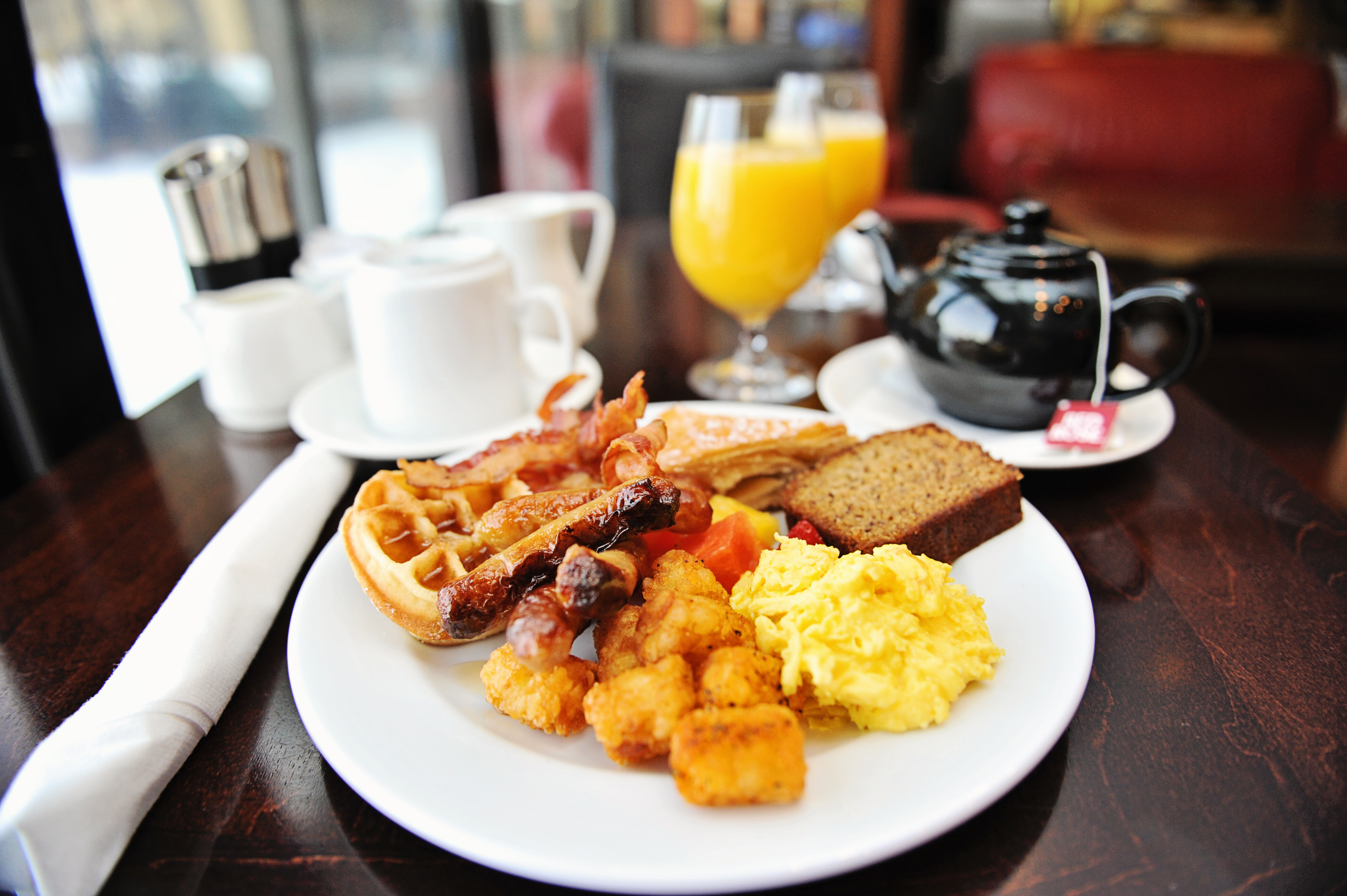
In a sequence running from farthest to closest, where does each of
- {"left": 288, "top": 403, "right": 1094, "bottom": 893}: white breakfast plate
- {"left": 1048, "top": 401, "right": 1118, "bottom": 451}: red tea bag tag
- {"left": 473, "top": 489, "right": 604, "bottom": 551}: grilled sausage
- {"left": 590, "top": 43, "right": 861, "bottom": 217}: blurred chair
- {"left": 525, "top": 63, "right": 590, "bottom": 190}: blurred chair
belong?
{"left": 525, "top": 63, "right": 590, "bottom": 190}: blurred chair → {"left": 590, "top": 43, "right": 861, "bottom": 217}: blurred chair → {"left": 1048, "top": 401, "right": 1118, "bottom": 451}: red tea bag tag → {"left": 473, "top": 489, "right": 604, "bottom": 551}: grilled sausage → {"left": 288, "top": 403, "right": 1094, "bottom": 893}: white breakfast plate

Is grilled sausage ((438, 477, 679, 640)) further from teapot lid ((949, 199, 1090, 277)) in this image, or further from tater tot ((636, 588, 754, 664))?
teapot lid ((949, 199, 1090, 277))

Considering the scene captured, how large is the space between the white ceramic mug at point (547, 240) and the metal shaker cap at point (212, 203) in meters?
0.40

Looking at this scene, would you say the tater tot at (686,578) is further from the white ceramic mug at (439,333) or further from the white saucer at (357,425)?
the white ceramic mug at (439,333)

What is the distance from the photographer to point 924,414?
1.34m

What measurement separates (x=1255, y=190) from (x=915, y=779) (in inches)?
246

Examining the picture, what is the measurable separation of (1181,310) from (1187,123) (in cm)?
535

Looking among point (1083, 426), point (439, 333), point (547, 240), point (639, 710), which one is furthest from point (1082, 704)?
point (547, 240)

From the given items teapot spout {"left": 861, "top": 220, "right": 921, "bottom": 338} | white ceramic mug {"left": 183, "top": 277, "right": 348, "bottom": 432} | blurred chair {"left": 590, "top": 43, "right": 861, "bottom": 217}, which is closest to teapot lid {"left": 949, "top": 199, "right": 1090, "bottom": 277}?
teapot spout {"left": 861, "top": 220, "right": 921, "bottom": 338}

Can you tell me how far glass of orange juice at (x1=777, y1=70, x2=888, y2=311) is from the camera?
1.99 m

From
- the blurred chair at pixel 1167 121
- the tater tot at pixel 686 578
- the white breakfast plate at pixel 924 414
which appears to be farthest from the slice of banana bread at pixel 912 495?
the blurred chair at pixel 1167 121

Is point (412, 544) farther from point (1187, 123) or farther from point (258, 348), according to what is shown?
point (1187, 123)

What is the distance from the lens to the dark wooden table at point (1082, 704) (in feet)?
1.95

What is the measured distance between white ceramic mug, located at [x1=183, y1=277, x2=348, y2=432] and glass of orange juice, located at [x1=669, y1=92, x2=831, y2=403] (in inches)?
28.6

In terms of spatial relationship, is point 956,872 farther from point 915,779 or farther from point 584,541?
point 584,541
